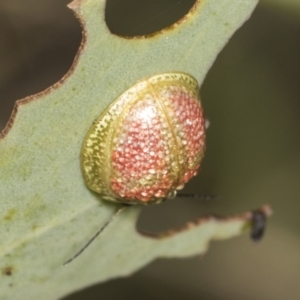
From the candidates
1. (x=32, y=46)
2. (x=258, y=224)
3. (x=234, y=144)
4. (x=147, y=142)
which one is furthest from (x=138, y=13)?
(x=147, y=142)

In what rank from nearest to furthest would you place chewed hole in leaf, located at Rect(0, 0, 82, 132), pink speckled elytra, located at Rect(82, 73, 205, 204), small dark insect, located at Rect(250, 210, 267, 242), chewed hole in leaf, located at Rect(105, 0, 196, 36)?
pink speckled elytra, located at Rect(82, 73, 205, 204)
small dark insect, located at Rect(250, 210, 267, 242)
chewed hole in leaf, located at Rect(105, 0, 196, 36)
chewed hole in leaf, located at Rect(0, 0, 82, 132)

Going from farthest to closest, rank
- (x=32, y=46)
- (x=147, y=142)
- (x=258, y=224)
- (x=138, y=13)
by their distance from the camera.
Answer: (x=32, y=46) < (x=138, y=13) < (x=258, y=224) < (x=147, y=142)

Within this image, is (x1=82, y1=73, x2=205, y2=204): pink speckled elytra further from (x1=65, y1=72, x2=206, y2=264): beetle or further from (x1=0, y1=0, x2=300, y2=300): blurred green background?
(x1=0, y1=0, x2=300, y2=300): blurred green background

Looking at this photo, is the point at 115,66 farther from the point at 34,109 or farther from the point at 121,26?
the point at 121,26

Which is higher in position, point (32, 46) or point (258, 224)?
point (32, 46)

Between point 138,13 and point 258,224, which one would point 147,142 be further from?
point 138,13

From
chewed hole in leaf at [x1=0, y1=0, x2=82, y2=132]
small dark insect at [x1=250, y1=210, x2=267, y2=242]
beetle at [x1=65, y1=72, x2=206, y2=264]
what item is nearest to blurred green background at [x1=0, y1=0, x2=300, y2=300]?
chewed hole in leaf at [x1=0, y1=0, x2=82, y2=132]
